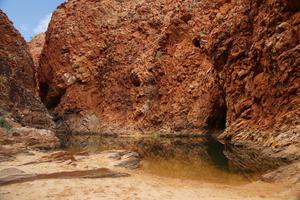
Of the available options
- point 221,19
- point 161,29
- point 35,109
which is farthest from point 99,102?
point 221,19

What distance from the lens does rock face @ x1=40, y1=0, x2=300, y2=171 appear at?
108 ft

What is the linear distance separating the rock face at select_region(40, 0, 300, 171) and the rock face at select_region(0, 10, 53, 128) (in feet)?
51.2

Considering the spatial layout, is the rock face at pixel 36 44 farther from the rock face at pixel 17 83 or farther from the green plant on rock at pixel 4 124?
the green plant on rock at pixel 4 124

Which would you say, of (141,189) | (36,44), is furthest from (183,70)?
(36,44)

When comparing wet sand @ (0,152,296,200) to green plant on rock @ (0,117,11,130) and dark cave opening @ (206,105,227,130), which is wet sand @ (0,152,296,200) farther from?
dark cave opening @ (206,105,227,130)

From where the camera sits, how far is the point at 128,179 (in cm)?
1881

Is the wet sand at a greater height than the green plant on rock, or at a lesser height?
lesser

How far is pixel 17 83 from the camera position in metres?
48.6

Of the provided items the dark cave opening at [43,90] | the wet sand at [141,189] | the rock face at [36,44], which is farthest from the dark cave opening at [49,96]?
the wet sand at [141,189]

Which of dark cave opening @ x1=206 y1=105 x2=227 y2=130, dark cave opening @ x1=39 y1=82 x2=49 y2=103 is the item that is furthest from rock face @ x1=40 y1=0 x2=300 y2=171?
dark cave opening @ x1=39 y1=82 x2=49 y2=103

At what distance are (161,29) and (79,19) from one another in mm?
18795

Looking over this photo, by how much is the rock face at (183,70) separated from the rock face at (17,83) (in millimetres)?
15607

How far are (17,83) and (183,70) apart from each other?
23438mm

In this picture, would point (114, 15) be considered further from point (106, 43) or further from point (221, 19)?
point (221, 19)
